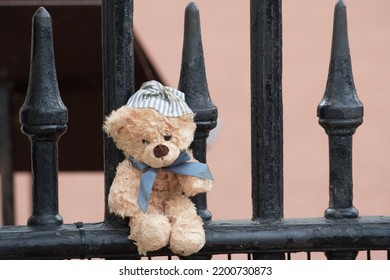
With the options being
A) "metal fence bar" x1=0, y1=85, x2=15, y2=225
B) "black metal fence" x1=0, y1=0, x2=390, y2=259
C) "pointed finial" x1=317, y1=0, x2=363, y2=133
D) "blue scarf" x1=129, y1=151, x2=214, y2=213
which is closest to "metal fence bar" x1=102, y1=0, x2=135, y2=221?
"black metal fence" x1=0, y1=0, x2=390, y2=259

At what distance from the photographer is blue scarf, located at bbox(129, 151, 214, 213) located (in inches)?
68.6

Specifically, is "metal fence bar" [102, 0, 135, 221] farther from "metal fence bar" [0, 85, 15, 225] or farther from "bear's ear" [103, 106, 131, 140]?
"metal fence bar" [0, 85, 15, 225]

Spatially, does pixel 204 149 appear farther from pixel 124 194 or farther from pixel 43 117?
pixel 43 117

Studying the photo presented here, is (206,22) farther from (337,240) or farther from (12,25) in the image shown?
(337,240)

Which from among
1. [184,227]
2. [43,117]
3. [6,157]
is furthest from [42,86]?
[6,157]

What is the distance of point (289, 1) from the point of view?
5.25 meters

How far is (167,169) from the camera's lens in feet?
5.79

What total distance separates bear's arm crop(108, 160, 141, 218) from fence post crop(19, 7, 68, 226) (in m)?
0.10

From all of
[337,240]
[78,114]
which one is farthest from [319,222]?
[78,114]

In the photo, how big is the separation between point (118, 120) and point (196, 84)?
0.15 m

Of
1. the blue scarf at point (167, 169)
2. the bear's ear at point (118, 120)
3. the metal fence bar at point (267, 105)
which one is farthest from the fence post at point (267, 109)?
the bear's ear at point (118, 120)

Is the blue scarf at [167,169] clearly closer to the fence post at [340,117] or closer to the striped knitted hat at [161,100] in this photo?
the striped knitted hat at [161,100]

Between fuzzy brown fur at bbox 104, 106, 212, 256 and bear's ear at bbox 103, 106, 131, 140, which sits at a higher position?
bear's ear at bbox 103, 106, 131, 140
